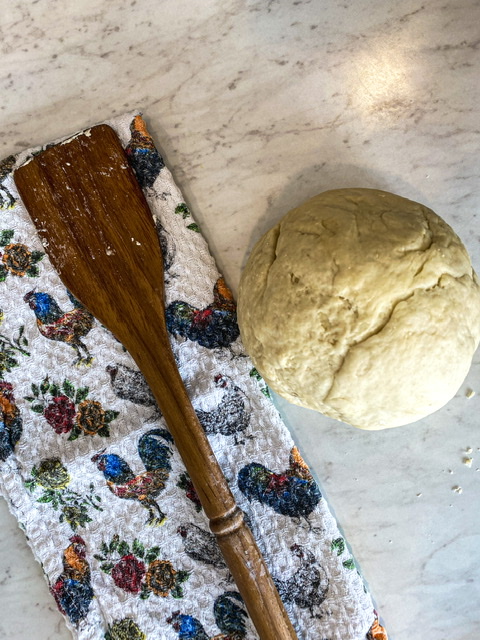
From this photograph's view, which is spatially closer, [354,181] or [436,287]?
[436,287]

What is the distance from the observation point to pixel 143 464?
0.86m

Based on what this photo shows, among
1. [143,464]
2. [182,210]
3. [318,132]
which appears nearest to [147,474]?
[143,464]

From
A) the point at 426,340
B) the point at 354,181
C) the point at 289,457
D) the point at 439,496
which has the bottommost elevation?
the point at 439,496

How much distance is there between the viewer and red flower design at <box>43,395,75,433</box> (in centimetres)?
87

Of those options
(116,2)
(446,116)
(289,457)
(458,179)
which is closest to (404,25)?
(446,116)

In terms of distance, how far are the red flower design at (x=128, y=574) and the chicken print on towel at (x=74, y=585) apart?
5 centimetres

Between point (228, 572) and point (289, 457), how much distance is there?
0.69 feet

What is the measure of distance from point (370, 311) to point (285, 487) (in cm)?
35

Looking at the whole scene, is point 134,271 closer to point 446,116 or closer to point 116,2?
point 116,2

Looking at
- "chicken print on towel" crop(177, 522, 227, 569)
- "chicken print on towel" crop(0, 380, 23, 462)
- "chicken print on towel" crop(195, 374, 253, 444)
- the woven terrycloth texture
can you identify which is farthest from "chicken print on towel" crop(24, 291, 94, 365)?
"chicken print on towel" crop(177, 522, 227, 569)

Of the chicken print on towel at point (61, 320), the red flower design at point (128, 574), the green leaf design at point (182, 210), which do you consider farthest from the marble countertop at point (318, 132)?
the chicken print on towel at point (61, 320)

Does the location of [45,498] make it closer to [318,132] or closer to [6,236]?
[6,236]

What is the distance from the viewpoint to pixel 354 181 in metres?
0.89

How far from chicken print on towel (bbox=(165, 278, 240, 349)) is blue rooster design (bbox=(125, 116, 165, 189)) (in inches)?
8.4
